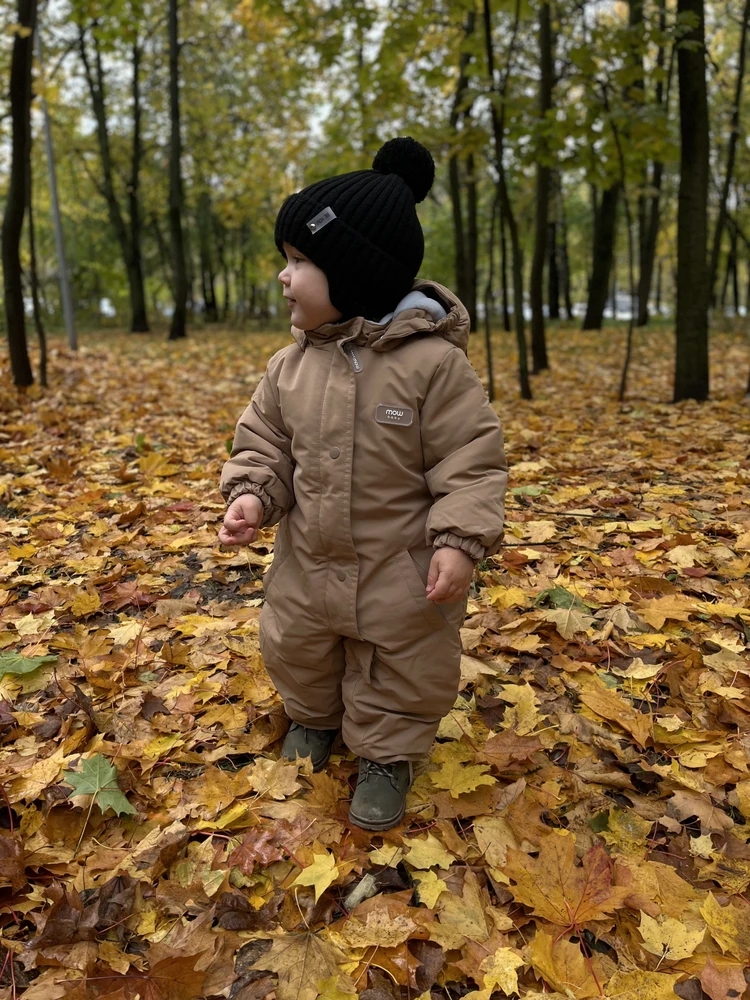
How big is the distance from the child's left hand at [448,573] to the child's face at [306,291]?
629 millimetres

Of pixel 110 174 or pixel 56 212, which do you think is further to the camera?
pixel 110 174

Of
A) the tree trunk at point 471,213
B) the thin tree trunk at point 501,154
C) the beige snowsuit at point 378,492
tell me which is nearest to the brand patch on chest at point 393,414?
the beige snowsuit at point 378,492

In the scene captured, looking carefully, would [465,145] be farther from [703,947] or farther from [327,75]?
[327,75]

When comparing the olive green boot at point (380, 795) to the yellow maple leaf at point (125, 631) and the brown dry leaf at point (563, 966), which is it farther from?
the yellow maple leaf at point (125, 631)

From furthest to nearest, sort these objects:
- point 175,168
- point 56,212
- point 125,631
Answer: point 175,168, point 56,212, point 125,631

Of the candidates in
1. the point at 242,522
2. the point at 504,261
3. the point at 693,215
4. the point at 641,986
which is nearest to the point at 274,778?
the point at 242,522

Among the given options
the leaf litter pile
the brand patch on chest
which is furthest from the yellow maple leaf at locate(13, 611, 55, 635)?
the brand patch on chest

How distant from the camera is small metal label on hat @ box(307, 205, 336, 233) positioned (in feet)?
5.01

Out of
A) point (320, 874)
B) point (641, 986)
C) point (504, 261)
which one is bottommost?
point (641, 986)

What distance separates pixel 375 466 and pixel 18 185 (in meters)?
6.23

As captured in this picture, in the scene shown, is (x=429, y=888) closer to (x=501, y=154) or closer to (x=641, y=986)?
(x=641, y=986)

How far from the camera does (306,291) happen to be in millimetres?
1592

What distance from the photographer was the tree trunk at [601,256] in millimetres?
11969

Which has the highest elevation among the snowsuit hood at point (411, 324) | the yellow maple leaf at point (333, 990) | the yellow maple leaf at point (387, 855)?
the snowsuit hood at point (411, 324)
